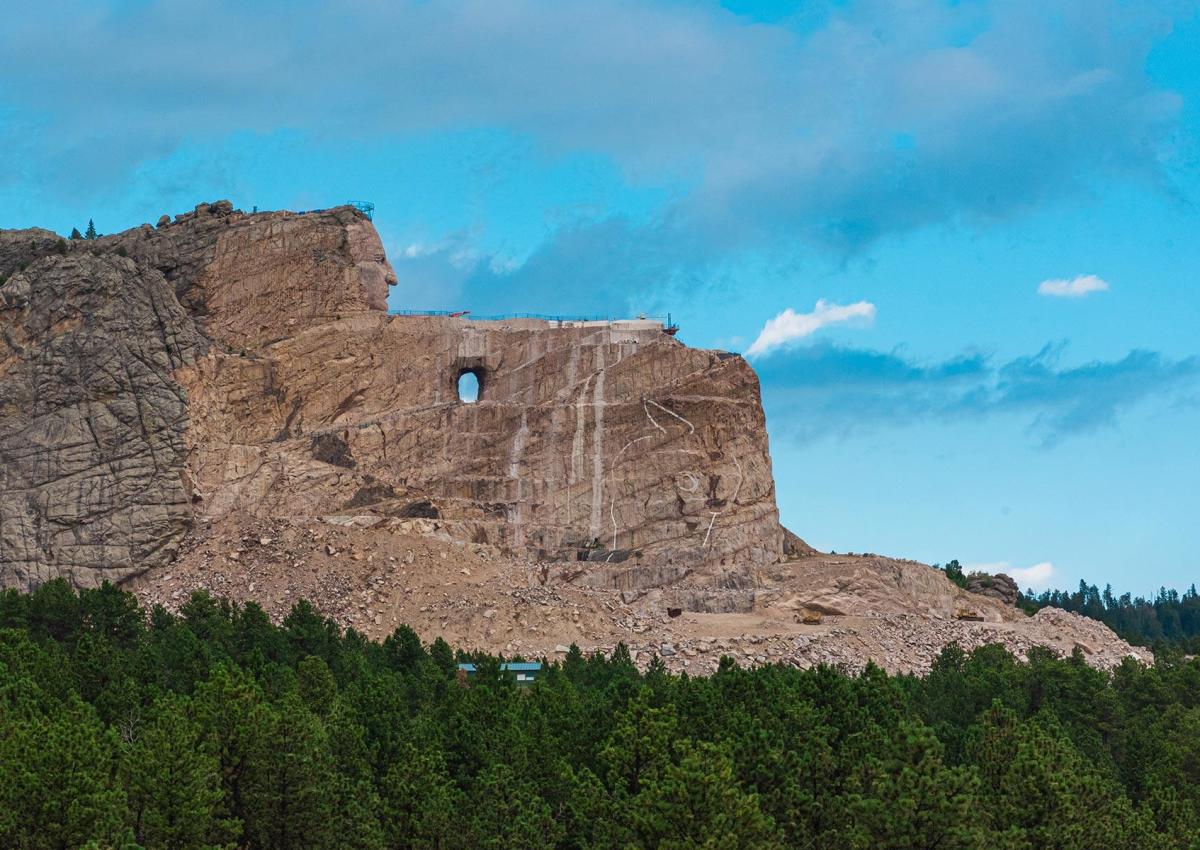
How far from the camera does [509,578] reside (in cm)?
10544

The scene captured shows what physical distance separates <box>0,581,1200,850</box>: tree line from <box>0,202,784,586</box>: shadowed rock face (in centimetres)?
2675

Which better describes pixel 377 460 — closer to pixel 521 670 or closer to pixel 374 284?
pixel 374 284

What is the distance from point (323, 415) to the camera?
11606 centimetres

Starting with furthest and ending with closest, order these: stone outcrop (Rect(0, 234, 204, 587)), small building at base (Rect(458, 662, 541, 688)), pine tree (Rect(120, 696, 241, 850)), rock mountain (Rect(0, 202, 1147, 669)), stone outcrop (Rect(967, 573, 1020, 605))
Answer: stone outcrop (Rect(967, 573, 1020, 605)) → stone outcrop (Rect(0, 234, 204, 587)) → rock mountain (Rect(0, 202, 1147, 669)) → small building at base (Rect(458, 662, 541, 688)) → pine tree (Rect(120, 696, 241, 850))

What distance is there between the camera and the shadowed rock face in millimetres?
108938

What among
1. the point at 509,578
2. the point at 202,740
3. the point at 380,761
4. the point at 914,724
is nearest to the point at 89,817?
the point at 202,740

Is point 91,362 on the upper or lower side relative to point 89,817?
upper

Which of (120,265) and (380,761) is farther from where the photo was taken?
(120,265)

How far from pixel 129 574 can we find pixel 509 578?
62.8 ft

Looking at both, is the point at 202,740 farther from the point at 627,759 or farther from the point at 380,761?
the point at 627,759

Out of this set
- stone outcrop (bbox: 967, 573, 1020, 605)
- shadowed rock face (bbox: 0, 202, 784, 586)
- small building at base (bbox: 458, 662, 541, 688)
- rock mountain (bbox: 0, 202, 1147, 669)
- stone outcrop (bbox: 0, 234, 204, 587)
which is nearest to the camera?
small building at base (bbox: 458, 662, 541, 688)

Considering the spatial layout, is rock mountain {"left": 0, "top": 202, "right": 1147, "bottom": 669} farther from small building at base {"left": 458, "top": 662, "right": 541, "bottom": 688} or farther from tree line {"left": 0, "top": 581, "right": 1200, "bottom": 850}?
tree line {"left": 0, "top": 581, "right": 1200, "bottom": 850}

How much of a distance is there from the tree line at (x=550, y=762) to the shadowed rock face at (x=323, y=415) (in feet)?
87.7

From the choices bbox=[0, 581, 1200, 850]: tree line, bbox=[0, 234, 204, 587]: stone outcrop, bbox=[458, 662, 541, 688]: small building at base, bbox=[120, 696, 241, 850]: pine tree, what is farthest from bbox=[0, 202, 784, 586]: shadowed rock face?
bbox=[120, 696, 241, 850]: pine tree
